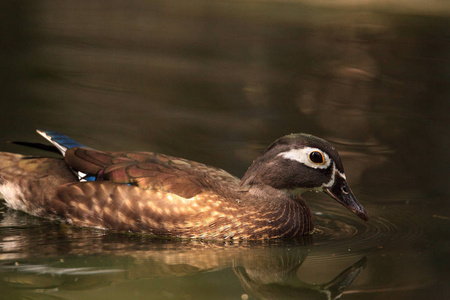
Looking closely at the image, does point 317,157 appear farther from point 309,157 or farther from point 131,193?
point 131,193

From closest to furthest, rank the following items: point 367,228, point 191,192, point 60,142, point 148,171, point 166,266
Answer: point 166,266 < point 191,192 < point 148,171 < point 367,228 < point 60,142

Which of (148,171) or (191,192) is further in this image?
(148,171)

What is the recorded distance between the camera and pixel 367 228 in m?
7.47

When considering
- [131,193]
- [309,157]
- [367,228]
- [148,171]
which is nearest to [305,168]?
[309,157]

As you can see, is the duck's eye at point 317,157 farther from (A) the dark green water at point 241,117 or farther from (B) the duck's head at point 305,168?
(A) the dark green water at point 241,117

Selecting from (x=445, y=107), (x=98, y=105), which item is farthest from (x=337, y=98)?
(x=98, y=105)

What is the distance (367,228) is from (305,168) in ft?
2.88

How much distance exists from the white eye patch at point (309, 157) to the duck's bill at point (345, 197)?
186mm

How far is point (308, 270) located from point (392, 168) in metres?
2.93

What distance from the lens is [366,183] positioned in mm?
8539

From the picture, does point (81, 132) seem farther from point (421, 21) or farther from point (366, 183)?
point (421, 21)

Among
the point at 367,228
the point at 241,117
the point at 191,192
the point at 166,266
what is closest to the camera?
the point at 166,266

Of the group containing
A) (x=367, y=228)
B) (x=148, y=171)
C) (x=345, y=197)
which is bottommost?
(x=367, y=228)

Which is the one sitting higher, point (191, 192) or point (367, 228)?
point (191, 192)
